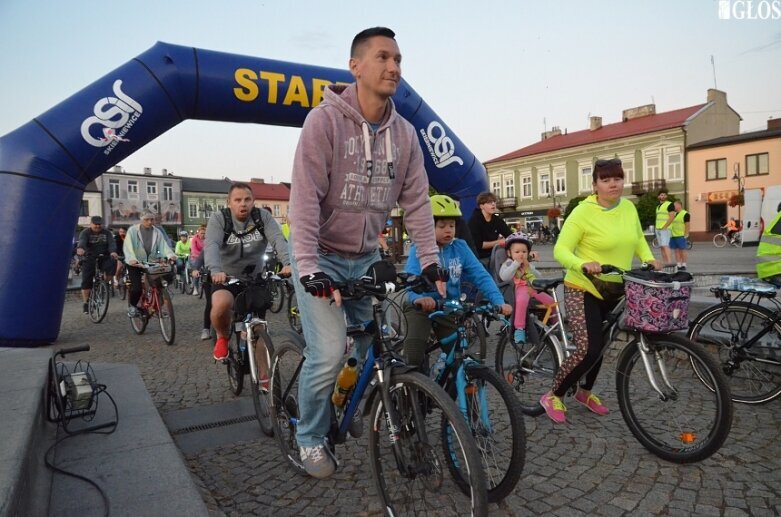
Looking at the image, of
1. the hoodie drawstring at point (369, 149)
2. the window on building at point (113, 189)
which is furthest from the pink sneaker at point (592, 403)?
the window on building at point (113, 189)

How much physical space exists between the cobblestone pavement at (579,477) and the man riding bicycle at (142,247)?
5.46m

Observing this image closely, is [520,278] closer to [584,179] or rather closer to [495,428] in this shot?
[495,428]

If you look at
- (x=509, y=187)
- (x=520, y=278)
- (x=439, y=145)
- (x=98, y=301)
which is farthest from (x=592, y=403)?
(x=509, y=187)

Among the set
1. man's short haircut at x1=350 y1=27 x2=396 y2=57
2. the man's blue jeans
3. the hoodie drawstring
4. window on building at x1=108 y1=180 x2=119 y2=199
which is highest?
window on building at x1=108 y1=180 x2=119 y2=199

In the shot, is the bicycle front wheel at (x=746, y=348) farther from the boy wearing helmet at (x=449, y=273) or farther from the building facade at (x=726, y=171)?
the building facade at (x=726, y=171)

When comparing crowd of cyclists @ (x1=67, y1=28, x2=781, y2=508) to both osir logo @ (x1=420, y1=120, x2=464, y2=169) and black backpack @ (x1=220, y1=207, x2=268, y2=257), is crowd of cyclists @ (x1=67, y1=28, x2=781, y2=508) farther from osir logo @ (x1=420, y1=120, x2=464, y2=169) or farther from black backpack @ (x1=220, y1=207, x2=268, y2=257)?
osir logo @ (x1=420, y1=120, x2=464, y2=169)

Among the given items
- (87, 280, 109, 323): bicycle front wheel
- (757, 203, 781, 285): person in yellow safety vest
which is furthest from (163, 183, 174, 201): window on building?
(757, 203, 781, 285): person in yellow safety vest

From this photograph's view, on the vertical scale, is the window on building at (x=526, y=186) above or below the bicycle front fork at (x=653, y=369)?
above

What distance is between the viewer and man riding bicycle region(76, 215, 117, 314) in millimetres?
10773

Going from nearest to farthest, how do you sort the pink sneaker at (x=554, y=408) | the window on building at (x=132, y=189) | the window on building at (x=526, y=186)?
the pink sneaker at (x=554, y=408) → the window on building at (x=526, y=186) → the window on building at (x=132, y=189)

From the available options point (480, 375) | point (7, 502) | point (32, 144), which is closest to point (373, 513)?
point (480, 375)

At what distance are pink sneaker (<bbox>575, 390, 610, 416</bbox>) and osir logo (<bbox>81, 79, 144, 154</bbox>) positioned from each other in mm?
6519

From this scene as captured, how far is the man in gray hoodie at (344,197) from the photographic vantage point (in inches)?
95.3

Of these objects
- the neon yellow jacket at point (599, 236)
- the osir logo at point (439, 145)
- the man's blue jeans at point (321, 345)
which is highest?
the osir logo at point (439, 145)
